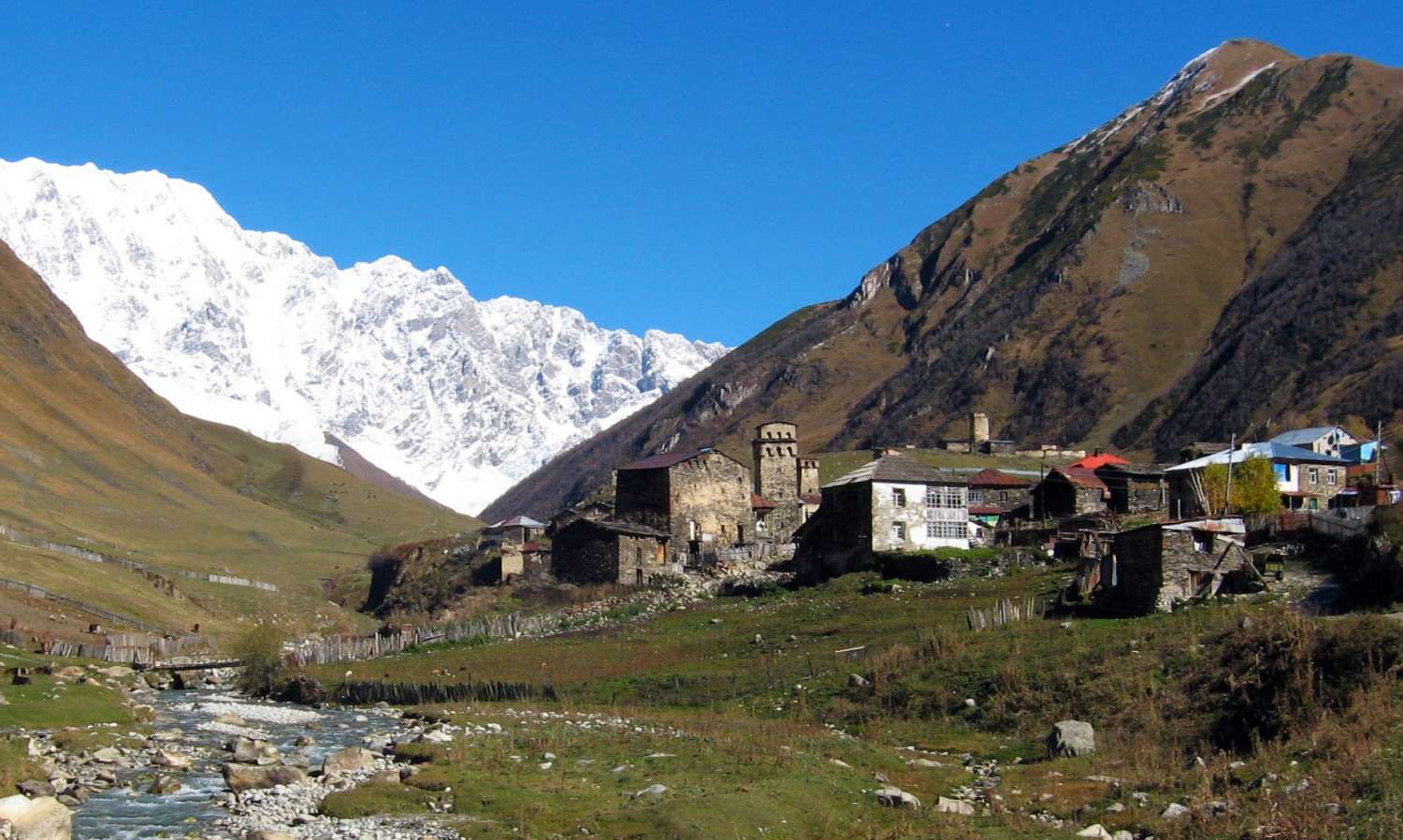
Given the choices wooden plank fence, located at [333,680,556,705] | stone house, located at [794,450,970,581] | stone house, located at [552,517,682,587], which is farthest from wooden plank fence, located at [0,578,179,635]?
stone house, located at [794,450,970,581]

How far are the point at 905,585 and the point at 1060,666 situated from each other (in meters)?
25.0

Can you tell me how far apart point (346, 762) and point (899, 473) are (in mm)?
45002

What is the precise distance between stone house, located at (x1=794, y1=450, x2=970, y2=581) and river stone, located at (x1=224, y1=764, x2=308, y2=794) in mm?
Result: 43368

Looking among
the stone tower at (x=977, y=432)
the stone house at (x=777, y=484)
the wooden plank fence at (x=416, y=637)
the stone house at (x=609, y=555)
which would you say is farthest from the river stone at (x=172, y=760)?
the stone tower at (x=977, y=432)

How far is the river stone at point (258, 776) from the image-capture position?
3075cm

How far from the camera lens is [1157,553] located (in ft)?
144

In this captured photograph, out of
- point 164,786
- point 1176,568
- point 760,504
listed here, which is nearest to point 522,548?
point 760,504

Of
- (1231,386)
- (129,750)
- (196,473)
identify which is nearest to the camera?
(129,750)

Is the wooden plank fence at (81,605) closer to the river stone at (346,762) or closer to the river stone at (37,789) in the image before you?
the river stone at (346,762)

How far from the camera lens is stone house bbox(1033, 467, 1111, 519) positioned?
78625 millimetres

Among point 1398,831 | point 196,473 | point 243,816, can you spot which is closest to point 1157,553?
point 1398,831

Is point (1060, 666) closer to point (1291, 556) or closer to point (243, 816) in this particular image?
point (1291, 556)

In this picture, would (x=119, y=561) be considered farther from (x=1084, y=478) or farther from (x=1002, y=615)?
(x=1002, y=615)

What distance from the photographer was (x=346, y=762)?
1297 inches
